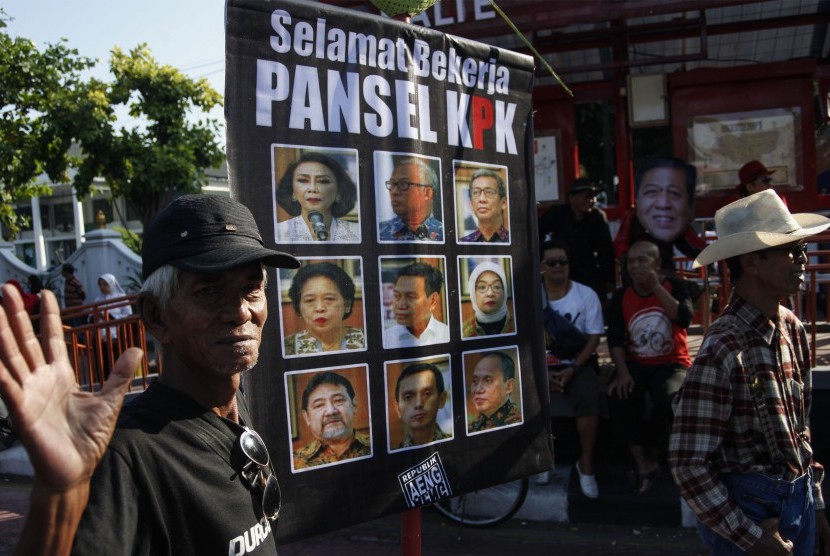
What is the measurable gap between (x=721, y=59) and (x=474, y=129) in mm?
7100

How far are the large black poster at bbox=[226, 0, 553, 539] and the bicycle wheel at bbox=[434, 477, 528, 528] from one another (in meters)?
3.02

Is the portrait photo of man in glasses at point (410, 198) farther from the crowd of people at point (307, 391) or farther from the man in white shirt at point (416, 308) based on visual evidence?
the man in white shirt at point (416, 308)

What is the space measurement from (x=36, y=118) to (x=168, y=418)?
51.6ft

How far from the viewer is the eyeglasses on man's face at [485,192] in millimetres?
2629

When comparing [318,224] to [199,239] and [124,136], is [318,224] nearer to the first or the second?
[199,239]

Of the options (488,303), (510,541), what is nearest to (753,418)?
(488,303)

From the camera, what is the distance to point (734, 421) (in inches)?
102

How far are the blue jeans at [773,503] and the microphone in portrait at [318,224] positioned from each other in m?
1.56

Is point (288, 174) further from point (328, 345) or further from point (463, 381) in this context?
point (463, 381)

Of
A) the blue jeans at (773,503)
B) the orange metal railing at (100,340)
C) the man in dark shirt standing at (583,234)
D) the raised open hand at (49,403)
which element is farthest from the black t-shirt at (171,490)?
the orange metal railing at (100,340)

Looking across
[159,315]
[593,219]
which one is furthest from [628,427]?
[159,315]

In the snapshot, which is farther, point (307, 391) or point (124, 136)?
point (124, 136)

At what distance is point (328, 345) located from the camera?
2.24 meters

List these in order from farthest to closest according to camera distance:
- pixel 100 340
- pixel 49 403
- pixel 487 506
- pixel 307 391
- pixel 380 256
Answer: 1. pixel 100 340
2. pixel 487 506
3. pixel 380 256
4. pixel 307 391
5. pixel 49 403
